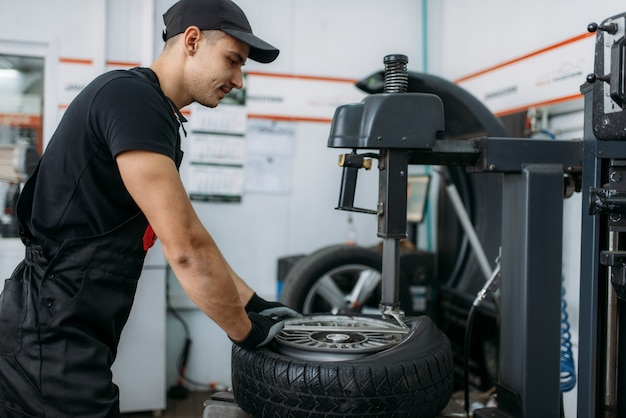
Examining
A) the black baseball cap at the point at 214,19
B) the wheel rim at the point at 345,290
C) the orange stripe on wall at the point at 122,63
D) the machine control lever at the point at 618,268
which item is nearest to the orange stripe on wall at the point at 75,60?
the orange stripe on wall at the point at 122,63

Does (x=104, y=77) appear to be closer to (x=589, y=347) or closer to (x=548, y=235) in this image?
(x=548, y=235)

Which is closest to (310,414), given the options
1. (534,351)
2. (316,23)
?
(534,351)

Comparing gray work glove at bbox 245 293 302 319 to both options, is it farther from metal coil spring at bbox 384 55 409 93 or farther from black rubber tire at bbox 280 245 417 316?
black rubber tire at bbox 280 245 417 316

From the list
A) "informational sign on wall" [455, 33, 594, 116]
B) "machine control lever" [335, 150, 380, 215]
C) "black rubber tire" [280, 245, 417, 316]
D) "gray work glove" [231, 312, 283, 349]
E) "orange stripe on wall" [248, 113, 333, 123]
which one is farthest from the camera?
"orange stripe on wall" [248, 113, 333, 123]

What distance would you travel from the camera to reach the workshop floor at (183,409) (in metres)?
3.21

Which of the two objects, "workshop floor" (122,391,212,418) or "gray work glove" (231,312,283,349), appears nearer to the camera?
"gray work glove" (231,312,283,349)

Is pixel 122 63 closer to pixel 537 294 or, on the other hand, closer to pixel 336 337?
pixel 336 337

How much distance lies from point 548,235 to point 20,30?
2972mm

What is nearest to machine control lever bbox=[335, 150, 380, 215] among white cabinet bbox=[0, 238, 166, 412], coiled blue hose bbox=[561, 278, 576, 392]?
coiled blue hose bbox=[561, 278, 576, 392]

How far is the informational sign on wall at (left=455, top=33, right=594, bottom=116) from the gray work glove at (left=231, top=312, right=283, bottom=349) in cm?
169

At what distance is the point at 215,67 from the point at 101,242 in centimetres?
49

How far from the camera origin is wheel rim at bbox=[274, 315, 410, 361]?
1.30m

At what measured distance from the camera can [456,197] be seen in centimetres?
289

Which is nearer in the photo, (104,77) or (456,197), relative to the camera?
(104,77)
